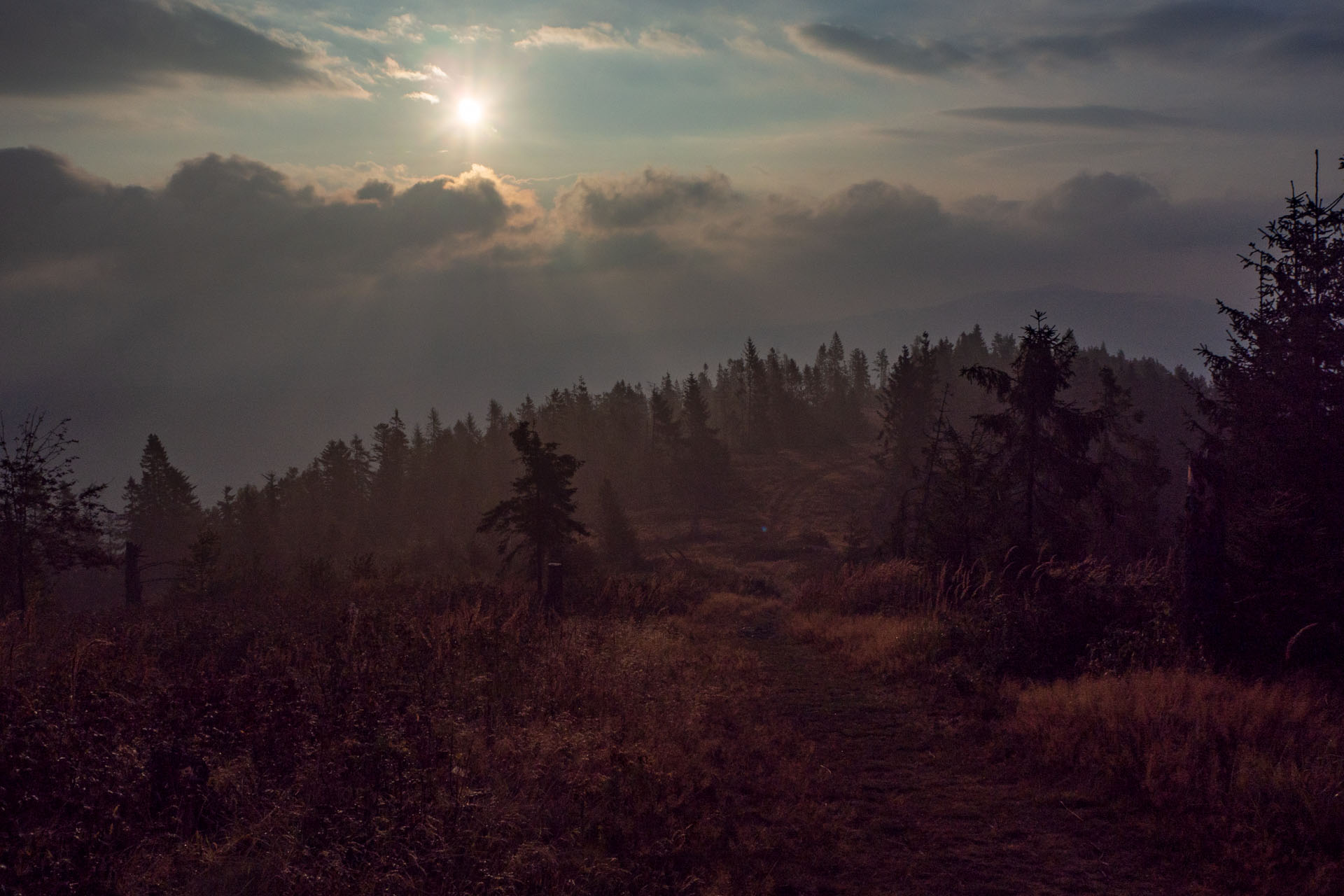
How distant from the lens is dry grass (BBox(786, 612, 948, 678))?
1180 cm

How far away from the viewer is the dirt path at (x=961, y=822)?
5.11 m

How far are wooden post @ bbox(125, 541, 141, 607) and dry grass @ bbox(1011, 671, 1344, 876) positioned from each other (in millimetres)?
23282

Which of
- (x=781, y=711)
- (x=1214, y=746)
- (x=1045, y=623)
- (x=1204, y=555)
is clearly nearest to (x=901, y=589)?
(x=1045, y=623)

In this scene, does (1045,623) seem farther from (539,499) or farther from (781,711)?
(539,499)

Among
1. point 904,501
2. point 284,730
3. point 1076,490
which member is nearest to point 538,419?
point 904,501

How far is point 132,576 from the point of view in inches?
806

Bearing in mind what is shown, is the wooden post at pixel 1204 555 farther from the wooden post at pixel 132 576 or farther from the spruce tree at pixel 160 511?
the spruce tree at pixel 160 511

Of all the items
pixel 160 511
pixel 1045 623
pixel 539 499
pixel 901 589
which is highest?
pixel 539 499

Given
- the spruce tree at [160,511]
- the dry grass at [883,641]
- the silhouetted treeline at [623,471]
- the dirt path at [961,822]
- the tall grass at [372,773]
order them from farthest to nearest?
the spruce tree at [160,511] → the silhouetted treeline at [623,471] → the dry grass at [883,641] → the dirt path at [961,822] → the tall grass at [372,773]

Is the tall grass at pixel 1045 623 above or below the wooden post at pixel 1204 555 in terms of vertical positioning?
below

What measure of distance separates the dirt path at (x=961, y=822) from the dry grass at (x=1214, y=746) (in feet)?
1.44

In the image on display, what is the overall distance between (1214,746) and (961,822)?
2419 millimetres

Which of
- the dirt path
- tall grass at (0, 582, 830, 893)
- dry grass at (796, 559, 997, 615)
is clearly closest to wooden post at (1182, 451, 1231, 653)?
the dirt path

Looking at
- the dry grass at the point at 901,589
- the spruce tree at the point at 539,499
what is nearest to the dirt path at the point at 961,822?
the dry grass at the point at 901,589
